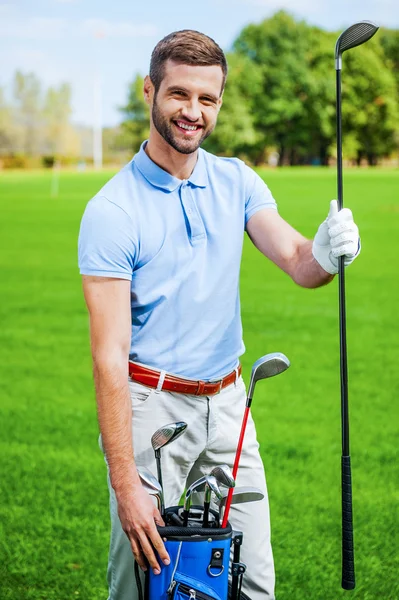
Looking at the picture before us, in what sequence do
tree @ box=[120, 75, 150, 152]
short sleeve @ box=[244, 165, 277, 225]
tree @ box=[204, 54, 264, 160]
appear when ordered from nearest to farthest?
short sleeve @ box=[244, 165, 277, 225] → tree @ box=[204, 54, 264, 160] → tree @ box=[120, 75, 150, 152]

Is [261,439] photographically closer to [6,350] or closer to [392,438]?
[392,438]

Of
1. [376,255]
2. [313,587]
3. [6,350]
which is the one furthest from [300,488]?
[376,255]

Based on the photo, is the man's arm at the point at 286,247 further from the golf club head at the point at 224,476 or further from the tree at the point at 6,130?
the tree at the point at 6,130

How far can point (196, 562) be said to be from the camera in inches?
117

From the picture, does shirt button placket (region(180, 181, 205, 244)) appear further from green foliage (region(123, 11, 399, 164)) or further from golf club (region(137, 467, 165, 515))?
green foliage (region(123, 11, 399, 164))

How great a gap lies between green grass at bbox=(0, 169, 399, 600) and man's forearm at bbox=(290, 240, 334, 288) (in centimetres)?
195

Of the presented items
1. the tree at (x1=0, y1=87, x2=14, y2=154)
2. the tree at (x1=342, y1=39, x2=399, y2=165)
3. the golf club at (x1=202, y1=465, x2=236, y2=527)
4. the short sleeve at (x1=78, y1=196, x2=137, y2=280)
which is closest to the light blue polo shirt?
the short sleeve at (x1=78, y1=196, x2=137, y2=280)

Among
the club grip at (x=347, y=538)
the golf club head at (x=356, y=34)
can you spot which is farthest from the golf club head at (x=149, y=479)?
the golf club head at (x=356, y=34)

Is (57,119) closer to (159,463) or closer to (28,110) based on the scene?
(28,110)

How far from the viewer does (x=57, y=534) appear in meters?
5.42

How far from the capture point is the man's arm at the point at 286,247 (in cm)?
350

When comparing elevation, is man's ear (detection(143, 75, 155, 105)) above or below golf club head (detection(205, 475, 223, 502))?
above

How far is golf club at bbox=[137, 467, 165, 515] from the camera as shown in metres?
3.15

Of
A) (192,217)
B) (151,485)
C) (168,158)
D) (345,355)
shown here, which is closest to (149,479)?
(151,485)
